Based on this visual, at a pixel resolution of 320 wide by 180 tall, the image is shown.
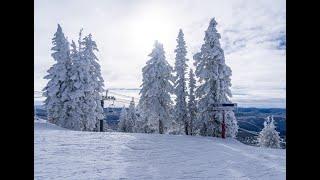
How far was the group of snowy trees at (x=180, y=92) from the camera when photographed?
35125mm

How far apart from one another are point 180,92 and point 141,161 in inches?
1154

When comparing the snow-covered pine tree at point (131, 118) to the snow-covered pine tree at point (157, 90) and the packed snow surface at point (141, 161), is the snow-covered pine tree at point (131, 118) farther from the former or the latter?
the packed snow surface at point (141, 161)

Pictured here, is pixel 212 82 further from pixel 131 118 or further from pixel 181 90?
pixel 131 118

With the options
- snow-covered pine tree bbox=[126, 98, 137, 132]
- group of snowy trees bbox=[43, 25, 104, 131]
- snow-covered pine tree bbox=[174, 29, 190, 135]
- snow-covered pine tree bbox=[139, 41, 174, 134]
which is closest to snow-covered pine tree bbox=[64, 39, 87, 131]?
group of snowy trees bbox=[43, 25, 104, 131]

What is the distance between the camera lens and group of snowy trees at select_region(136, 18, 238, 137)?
35.1m

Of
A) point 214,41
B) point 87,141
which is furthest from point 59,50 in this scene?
point 87,141

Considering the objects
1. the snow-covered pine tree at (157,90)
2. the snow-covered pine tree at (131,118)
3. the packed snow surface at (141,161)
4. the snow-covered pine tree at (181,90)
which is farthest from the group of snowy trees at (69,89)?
the snow-covered pine tree at (131,118)

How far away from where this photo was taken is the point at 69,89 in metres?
39.5

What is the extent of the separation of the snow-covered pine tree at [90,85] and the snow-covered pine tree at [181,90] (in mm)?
8809

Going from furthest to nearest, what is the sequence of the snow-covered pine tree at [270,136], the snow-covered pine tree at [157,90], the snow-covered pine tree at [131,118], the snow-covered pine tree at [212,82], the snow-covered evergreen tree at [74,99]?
the snow-covered pine tree at [131,118] → the snow-covered pine tree at [270,136] → the snow-covered pine tree at [157,90] → the snow-covered evergreen tree at [74,99] → the snow-covered pine tree at [212,82]

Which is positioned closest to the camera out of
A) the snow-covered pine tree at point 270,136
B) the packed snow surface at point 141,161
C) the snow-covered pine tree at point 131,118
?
the packed snow surface at point 141,161

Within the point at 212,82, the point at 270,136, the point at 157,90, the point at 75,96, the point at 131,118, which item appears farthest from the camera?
the point at 131,118

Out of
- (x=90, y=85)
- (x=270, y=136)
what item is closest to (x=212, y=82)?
(x=90, y=85)
